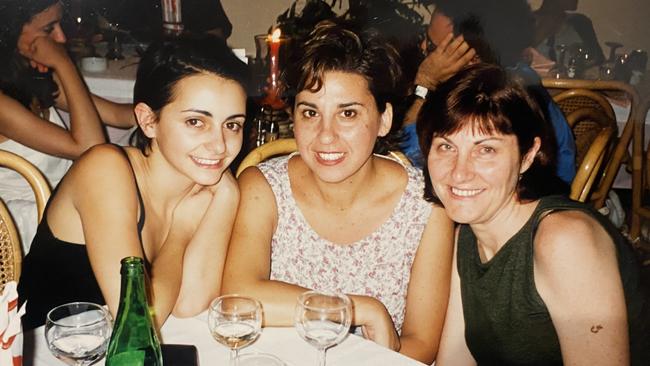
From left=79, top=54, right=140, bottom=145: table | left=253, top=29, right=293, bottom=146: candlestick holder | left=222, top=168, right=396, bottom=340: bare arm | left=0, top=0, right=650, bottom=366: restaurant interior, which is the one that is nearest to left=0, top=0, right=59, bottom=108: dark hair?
left=0, top=0, right=650, bottom=366: restaurant interior

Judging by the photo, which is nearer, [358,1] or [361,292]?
[361,292]

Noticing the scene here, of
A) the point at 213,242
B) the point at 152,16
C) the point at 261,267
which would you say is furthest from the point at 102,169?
the point at 152,16

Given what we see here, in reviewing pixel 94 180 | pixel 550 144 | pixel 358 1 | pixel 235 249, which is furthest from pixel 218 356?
pixel 358 1

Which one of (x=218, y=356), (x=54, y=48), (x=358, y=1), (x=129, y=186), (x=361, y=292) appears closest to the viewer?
(x=218, y=356)

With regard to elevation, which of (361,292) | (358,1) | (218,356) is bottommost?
(361,292)

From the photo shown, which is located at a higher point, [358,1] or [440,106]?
[358,1]

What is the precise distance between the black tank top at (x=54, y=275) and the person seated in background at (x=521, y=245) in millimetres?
789

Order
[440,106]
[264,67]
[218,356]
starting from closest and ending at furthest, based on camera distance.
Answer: [218,356], [440,106], [264,67]

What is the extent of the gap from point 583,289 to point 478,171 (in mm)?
318

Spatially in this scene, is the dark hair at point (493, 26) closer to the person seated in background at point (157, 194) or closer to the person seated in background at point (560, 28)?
the person seated in background at point (560, 28)

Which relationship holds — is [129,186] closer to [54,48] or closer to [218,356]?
[218,356]

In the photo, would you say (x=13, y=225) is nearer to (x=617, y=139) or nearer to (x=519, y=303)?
(x=519, y=303)

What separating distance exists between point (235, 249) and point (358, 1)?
10.0 feet

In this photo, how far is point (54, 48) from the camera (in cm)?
289
